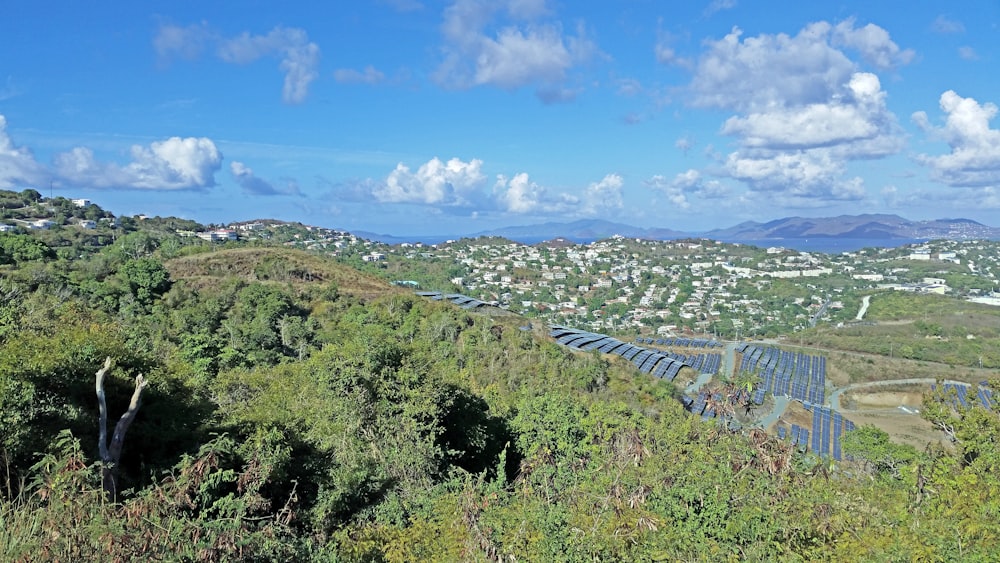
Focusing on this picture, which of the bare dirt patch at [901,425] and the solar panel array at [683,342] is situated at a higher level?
the solar panel array at [683,342]

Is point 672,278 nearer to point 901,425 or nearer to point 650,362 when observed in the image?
point 650,362

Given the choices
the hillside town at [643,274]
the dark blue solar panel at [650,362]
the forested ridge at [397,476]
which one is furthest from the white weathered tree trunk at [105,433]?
the hillside town at [643,274]

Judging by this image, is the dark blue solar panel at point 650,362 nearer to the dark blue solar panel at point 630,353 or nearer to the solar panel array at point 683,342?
the dark blue solar panel at point 630,353

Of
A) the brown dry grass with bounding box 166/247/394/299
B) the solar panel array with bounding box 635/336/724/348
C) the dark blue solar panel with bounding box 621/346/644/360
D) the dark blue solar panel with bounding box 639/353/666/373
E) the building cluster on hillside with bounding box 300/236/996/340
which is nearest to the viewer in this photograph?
the brown dry grass with bounding box 166/247/394/299

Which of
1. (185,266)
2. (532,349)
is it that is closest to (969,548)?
(532,349)

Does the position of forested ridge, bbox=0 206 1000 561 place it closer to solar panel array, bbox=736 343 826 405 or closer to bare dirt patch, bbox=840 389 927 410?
solar panel array, bbox=736 343 826 405

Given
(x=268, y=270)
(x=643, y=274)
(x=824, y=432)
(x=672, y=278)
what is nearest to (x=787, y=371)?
(x=824, y=432)

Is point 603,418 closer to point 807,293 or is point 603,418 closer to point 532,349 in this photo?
point 532,349

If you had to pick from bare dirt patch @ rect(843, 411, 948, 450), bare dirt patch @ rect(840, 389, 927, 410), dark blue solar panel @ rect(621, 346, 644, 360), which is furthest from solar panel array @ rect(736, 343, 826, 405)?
dark blue solar panel @ rect(621, 346, 644, 360)
